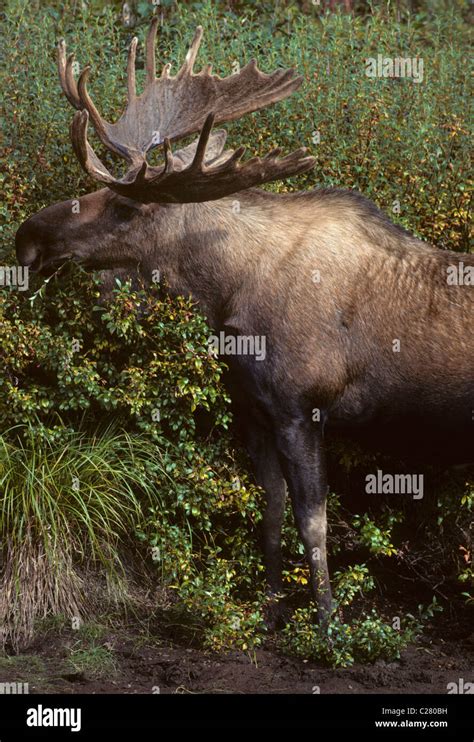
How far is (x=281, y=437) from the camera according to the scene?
5.92 metres

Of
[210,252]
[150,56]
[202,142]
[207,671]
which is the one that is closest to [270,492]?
[207,671]

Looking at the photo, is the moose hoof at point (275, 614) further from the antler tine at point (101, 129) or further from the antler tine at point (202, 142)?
the antler tine at point (101, 129)

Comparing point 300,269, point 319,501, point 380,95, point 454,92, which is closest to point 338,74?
point 380,95

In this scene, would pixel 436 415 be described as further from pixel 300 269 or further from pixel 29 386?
pixel 29 386

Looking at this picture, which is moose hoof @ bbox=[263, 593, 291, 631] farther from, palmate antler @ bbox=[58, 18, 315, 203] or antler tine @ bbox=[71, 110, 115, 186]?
antler tine @ bbox=[71, 110, 115, 186]

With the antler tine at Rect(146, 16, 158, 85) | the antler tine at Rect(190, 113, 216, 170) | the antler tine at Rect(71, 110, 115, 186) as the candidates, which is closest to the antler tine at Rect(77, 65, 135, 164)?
the antler tine at Rect(71, 110, 115, 186)

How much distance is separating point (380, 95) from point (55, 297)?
254 cm

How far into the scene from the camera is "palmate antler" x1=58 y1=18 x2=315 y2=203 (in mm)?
5770

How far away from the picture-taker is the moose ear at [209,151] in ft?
21.0

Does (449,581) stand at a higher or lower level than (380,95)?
lower

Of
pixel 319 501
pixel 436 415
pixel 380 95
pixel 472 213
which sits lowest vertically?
pixel 319 501

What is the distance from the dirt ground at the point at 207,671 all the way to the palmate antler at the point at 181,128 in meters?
2.32

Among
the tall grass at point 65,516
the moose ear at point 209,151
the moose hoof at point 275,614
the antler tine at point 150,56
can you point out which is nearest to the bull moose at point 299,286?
the moose ear at point 209,151

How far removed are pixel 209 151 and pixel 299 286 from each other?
3.79 feet
